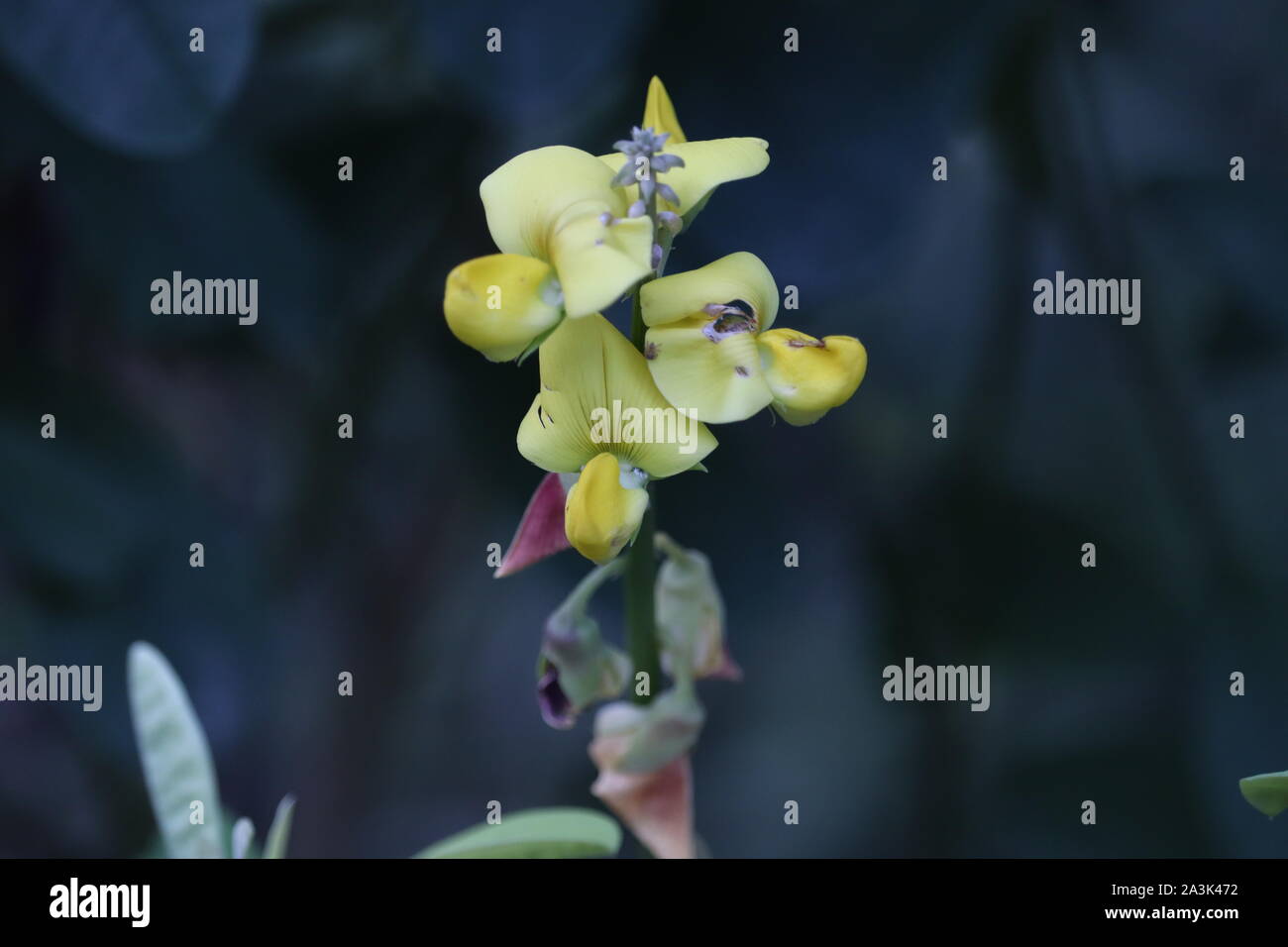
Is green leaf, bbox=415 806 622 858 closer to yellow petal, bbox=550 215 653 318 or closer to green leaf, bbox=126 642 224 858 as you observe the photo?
green leaf, bbox=126 642 224 858

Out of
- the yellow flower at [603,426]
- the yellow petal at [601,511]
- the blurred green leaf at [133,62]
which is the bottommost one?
the yellow petal at [601,511]

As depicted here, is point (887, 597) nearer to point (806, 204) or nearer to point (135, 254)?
point (806, 204)

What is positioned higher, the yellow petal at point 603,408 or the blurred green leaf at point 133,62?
the blurred green leaf at point 133,62

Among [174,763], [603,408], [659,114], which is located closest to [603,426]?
[603,408]

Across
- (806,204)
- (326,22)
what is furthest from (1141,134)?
(326,22)

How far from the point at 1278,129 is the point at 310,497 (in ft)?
2.25

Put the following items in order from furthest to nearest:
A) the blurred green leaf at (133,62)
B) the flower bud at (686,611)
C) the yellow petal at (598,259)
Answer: the blurred green leaf at (133,62) → the flower bud at (686,611) → the yellow petal at (598,259)

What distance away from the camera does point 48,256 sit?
688mm

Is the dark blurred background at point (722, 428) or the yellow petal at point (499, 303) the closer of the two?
the yellow petal at point (499, 303)

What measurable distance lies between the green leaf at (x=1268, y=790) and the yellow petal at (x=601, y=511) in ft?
0.74

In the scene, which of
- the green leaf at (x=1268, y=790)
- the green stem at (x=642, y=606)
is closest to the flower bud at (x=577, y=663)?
the green stem at (x=642, y=606)

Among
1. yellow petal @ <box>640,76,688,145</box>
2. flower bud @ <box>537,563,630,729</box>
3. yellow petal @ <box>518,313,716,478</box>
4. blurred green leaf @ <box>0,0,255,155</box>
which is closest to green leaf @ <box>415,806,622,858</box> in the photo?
flower bud @ <box>537,563,630,729</box>

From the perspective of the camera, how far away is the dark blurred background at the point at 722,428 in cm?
64

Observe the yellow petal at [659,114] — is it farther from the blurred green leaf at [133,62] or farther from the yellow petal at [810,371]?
the blurred green leaf at [133,62]
